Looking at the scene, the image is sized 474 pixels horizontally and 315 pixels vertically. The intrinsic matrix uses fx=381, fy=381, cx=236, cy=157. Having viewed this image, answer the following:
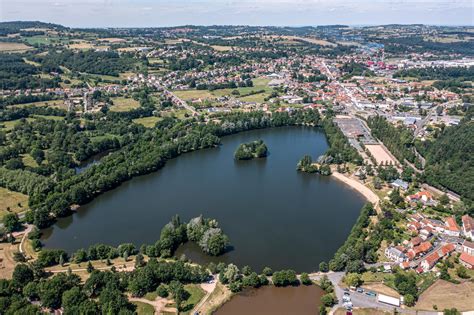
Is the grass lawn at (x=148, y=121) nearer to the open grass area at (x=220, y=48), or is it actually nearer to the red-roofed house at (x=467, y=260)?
the red-roofed house at (x=467, y=260)

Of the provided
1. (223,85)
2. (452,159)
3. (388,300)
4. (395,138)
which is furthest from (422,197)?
(223,85)

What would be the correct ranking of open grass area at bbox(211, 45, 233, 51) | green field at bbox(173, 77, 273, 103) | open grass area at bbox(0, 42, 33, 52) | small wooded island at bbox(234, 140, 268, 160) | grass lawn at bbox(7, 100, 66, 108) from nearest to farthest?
small wooded island at bbox(234, 140, 268, 160)
grass lawn at bbox(7, 100, 66, 108)
green field at bbox(173, 77, 273, 103)
open grass area at bbox(0, 42, 33, 52)
open grass area at bbox(211, 45, 233, 51)

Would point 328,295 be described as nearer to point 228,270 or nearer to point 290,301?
point 290,301

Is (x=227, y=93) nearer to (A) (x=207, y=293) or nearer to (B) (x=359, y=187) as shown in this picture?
(B) (x=359, y=187)

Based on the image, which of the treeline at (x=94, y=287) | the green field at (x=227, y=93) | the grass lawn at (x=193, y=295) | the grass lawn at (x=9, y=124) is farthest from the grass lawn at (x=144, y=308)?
the green field at (x=227, y=93)

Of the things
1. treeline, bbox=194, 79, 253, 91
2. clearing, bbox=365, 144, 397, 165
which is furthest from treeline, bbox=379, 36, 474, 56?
clearing, bbox=365, 144, 397, 165

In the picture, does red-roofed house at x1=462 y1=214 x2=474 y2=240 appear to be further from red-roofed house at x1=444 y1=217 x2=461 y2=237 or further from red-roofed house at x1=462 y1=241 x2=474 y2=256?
red-roofed house at x1=462 y1=241 x2=474 y2=256

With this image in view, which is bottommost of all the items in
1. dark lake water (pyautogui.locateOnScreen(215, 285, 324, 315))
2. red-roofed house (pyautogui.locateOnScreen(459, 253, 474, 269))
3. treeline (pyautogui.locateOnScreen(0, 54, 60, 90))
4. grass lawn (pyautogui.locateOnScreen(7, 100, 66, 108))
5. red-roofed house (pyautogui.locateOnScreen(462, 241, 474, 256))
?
dark lake water (pyautogui.locateOnScreen(215, 285, 324, 315))

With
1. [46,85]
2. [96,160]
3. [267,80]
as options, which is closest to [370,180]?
[96,160]
